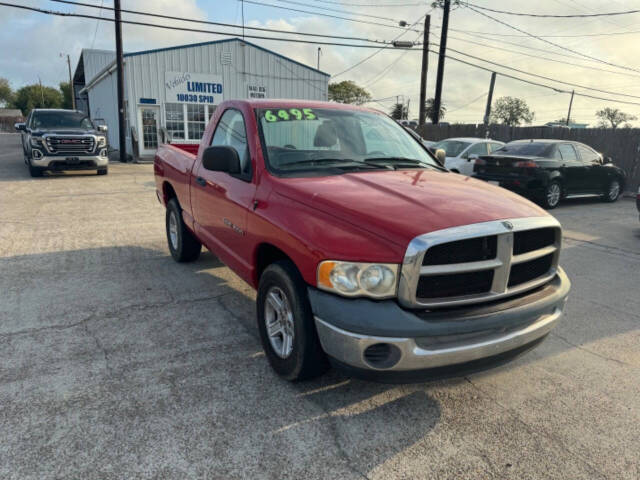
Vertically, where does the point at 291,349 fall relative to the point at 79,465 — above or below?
above

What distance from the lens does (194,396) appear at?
2.98 m

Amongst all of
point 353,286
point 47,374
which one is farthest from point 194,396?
point 353,286

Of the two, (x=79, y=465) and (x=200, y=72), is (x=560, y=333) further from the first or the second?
(x=200, y=72)

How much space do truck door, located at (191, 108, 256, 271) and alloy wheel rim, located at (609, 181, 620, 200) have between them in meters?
11.8

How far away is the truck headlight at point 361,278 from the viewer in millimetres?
2471

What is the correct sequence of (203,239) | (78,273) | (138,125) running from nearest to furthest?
1. (203,239)
2. (78,273)
3. (138,125)

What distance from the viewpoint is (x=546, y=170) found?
1052 cm

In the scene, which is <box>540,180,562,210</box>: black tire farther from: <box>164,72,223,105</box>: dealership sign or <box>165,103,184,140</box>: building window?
<box>165,103,184,140</box>: building window

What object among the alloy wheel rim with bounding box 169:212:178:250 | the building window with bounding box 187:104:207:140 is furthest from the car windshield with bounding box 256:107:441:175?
the building window with bounding box 187:104:207:140

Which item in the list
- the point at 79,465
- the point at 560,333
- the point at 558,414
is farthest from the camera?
the point at 560,333

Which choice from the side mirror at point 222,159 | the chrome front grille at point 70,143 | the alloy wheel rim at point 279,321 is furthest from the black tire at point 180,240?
the chrome front grille at point 70,143

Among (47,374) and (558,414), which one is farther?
(47,374)

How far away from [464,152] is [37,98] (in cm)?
12317

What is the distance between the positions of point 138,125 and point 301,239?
68.7 feet
